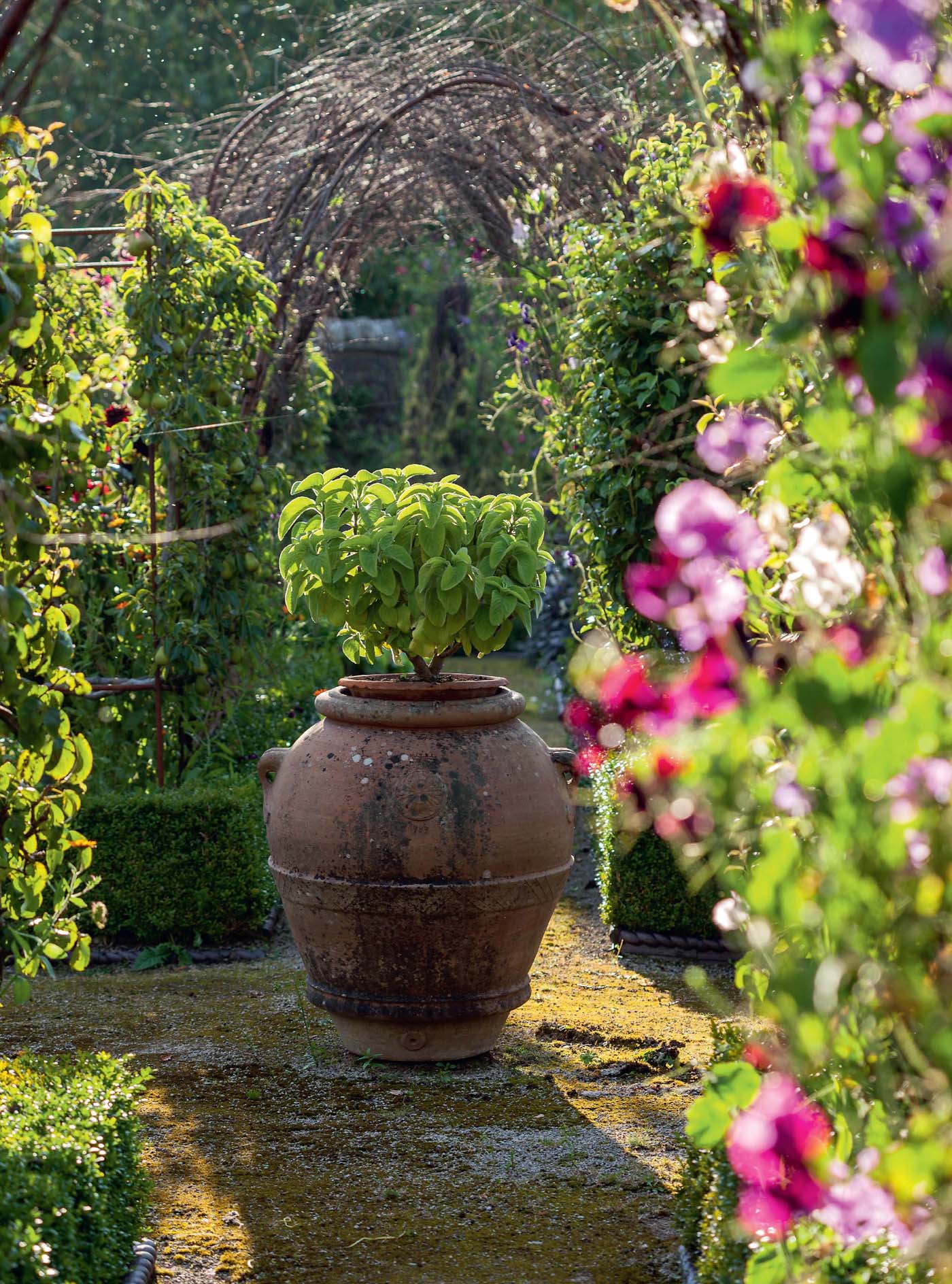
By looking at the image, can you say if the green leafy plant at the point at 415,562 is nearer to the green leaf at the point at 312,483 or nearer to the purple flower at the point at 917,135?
the green leaf at the point at 312,483

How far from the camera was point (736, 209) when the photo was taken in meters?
1.61

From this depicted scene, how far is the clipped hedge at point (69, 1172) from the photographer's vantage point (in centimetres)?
224

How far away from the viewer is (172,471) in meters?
5.46

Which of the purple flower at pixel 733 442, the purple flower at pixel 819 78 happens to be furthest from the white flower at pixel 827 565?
the purple flower at pixel 819 78

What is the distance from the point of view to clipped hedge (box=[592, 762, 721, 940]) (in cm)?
509

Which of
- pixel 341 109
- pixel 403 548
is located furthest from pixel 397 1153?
pixel 341 109

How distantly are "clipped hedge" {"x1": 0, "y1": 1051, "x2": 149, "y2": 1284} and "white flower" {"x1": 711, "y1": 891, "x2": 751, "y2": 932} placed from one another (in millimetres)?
1162

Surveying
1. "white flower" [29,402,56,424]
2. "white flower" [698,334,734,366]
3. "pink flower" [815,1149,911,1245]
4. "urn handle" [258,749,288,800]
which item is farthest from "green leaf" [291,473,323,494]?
"pink flower" [815,1149,911,1245]

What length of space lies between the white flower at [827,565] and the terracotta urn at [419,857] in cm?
217

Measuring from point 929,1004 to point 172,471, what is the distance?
449 cm

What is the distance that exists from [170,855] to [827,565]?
3.88 metres

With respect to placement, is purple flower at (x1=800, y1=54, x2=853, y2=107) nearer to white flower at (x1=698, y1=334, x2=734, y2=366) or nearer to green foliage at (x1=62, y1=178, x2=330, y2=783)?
white flower at (x1=698, y1=334, x2=734, y2=366)

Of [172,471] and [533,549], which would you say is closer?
[533,549]

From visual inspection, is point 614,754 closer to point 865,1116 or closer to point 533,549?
point 533,549
